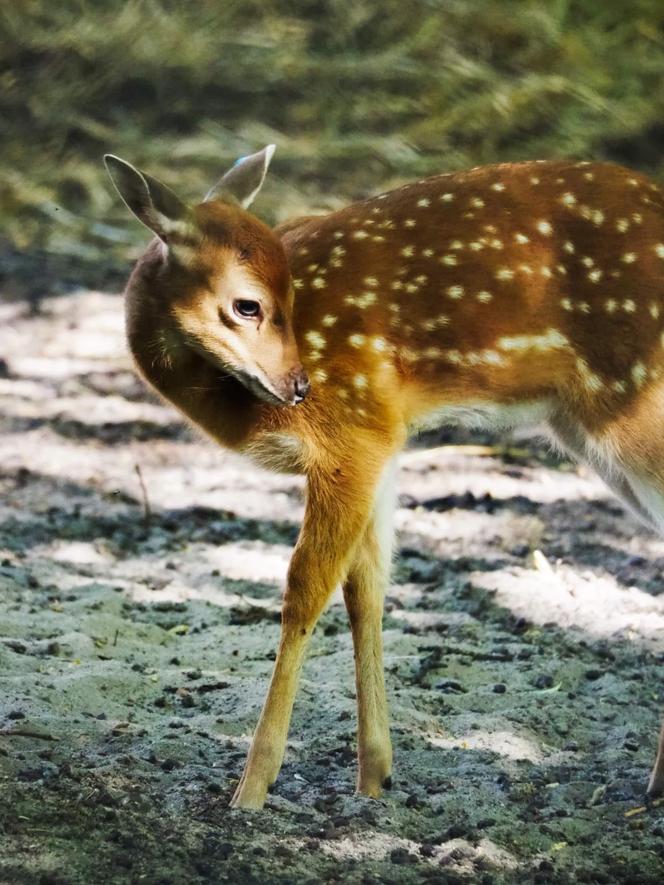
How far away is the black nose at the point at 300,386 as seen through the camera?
13.4ft

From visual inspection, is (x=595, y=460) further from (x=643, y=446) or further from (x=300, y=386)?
(x=300, y=386)

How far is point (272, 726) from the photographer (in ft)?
13.2

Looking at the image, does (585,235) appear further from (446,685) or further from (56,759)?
(56,759)

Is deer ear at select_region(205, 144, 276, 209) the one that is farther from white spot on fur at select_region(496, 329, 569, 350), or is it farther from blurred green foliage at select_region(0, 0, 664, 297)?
blurred green foliage at select_region(0, 0, 664, 297)

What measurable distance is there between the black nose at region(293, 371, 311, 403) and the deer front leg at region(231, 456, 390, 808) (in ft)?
0.77

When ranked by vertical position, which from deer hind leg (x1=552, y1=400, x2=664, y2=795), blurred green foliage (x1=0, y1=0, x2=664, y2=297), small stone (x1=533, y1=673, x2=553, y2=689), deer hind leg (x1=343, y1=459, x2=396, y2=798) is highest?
deer hind leg (x1=552, y1=400, x2=664, y2=795)

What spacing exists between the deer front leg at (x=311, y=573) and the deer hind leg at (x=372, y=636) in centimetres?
14

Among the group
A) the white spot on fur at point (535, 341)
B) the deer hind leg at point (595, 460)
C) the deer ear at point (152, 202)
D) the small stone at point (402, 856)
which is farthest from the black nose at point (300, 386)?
the small stone at point (402, 856)

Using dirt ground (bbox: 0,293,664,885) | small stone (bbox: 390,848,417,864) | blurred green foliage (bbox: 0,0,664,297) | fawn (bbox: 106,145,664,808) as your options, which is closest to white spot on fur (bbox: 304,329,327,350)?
fawn (bbox: 106,145,664,808)

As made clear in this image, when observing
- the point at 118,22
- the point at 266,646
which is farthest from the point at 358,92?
the point at 266,646

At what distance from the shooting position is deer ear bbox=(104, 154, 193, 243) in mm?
4035

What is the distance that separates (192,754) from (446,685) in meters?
1.05

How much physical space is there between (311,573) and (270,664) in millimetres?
1031

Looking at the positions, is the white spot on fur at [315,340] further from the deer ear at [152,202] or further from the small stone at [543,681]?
the small stone at [543,681]
